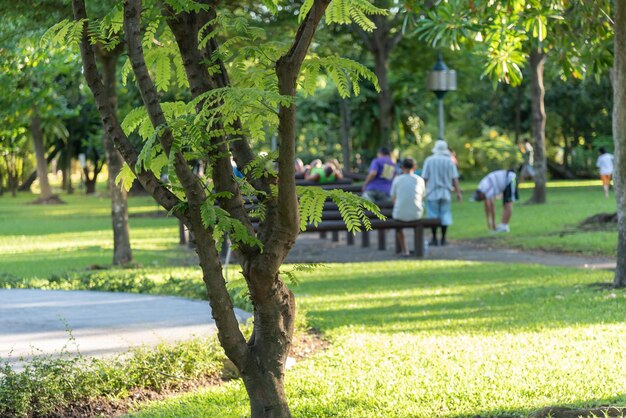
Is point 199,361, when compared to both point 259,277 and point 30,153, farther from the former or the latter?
point 30,153

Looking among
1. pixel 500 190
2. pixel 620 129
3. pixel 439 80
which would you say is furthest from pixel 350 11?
pixel 439 80

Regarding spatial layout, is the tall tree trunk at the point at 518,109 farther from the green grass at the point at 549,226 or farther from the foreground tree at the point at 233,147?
the foreground tree at the point at 233,147

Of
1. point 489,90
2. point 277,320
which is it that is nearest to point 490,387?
point 277,320

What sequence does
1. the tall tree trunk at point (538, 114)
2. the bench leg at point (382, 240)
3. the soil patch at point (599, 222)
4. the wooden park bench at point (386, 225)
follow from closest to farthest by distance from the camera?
the wooden park bench at point (386, 225) < the bench leg at point (382, 240) < the soil patch at point (599, 222) < the tall tree trunk at point (538, 114)

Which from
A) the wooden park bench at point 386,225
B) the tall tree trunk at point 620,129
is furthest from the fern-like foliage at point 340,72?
the wooden park bench at point 386,225

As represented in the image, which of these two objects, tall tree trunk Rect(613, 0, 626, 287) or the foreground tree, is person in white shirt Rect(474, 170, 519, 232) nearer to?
tall tree trunk Rect(613, 0, 626, 287)

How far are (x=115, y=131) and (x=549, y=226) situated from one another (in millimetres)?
19262

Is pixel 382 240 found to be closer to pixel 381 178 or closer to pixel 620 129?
pixel 381 178

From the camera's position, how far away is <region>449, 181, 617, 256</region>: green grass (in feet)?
64.4

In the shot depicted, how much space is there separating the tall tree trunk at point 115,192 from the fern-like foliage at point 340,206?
36.5ft

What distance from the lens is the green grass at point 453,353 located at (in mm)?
6762

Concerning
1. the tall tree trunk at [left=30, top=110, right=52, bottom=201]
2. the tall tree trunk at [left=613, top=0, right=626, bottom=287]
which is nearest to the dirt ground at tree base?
the tall tree trunk at [left=613, top=0, right=626, bottom=287]

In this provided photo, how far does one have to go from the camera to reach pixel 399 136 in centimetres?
4966

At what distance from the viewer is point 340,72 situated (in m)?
5.33
